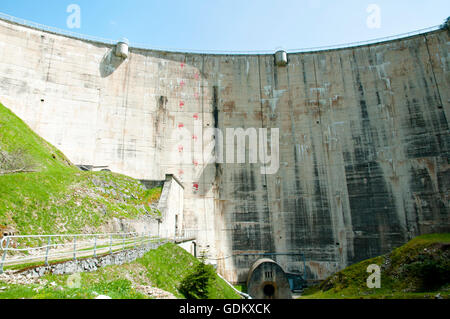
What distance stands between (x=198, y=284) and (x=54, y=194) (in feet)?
29.5

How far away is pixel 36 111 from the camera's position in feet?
76.1

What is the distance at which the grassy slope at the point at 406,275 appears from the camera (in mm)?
11811

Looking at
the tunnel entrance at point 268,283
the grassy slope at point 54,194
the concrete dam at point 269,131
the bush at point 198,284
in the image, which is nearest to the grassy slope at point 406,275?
the tunnel entrance at point 268,283

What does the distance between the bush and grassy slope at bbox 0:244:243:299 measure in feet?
0.96

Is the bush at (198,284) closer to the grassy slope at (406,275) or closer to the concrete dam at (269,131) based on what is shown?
the grassy slope at (406,275)

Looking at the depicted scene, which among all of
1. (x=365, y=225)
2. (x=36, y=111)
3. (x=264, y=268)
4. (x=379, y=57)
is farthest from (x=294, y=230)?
(x=36, y=111)

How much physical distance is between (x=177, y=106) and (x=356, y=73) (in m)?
18.4

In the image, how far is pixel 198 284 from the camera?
33.6 feet

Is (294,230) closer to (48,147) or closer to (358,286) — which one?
(358,286)

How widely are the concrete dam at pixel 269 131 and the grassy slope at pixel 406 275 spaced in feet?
26.6

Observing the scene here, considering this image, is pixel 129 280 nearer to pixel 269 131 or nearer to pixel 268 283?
pixel 268 283

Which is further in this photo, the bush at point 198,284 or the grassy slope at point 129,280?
the bush at point 198,284

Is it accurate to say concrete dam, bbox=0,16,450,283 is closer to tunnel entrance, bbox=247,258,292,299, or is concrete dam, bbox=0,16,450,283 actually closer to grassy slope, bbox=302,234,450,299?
grassy slope, bbox=302,234,450,299

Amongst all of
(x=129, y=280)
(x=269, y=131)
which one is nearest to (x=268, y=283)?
(x=129, y=280)
